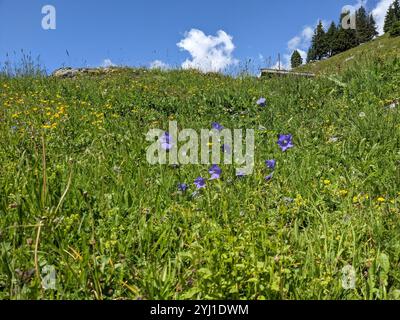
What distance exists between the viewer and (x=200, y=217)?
2.56 meters

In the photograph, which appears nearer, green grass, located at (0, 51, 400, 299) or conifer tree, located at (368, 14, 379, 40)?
green grass, located at (0, 51, 400, 299)

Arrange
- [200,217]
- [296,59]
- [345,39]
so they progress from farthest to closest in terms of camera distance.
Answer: [296,59] → [345,39] → [200,217]

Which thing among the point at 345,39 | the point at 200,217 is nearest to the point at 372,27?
the point at 345,39

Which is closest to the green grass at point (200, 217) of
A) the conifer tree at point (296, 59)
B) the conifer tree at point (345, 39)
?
the conifer tree at point (345, 39)

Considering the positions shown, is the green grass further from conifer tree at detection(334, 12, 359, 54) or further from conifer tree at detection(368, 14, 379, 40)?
conifer tree at detection(368, 14, 379, 40)

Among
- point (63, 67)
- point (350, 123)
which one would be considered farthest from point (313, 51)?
point (350, 123)

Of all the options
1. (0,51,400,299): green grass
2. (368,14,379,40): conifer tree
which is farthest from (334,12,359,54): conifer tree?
(0,51,400,299): green grass

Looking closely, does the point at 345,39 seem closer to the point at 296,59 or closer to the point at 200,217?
the point at 296,59

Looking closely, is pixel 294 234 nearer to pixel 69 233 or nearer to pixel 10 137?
pixel 69 233

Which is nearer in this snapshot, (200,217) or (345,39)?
(200,217)

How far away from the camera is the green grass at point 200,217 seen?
1903mm

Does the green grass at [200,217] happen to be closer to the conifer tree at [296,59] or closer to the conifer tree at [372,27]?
the conifer tree at [296,59]

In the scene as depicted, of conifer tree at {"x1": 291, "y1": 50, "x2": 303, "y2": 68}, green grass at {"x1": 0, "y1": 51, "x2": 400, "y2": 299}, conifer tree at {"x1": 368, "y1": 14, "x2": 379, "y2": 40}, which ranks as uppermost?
conifer tree at {"x1": 368, "y1": 14, "x2": 379, "y2": 40}

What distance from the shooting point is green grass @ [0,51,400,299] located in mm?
1903
